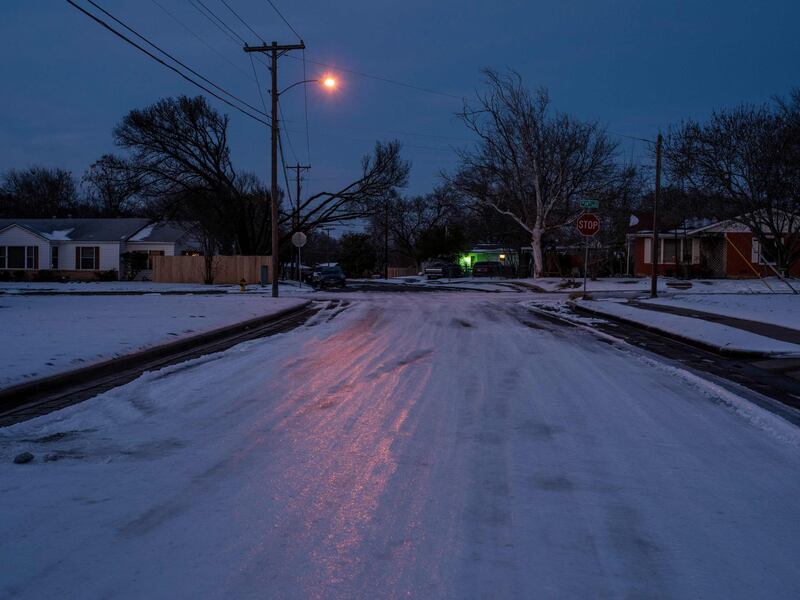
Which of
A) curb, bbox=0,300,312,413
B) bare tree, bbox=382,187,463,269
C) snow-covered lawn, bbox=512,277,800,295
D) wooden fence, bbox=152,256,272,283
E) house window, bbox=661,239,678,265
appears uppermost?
bare tree, bbox=382,187,463,269

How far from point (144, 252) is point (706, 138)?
128 ft

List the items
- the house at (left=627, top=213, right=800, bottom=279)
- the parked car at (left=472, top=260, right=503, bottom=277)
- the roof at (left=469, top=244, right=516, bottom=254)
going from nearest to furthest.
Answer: the house at (left=627, top=213, right=800, bottom=279) < the parked car at (left=472, top=260, right=503, bottom=277) < the roof at (left=469, top=244, right=516, bottom=254)

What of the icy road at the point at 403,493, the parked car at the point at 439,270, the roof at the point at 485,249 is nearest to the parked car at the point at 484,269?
the parked car at the point at 439,270

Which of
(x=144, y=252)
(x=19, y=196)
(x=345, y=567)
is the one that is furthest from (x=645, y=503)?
(x=19, y=196)

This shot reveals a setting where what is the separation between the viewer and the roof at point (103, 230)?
5019cm

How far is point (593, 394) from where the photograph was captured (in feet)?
26.8

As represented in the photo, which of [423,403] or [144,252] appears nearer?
[423,403]

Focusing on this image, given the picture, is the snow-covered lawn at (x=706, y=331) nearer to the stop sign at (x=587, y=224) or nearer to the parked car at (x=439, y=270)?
the stop sign at (x=587, y=224)

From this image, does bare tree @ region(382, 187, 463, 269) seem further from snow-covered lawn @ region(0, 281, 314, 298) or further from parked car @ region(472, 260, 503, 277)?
snow-covered lawn @ region(0, 281, 314, 298)

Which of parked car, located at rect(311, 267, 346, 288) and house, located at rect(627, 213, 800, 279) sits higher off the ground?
house, located at rect(627, 213, 800, 279)

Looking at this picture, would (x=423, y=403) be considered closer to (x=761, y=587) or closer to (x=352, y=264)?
(x=761, y=587)

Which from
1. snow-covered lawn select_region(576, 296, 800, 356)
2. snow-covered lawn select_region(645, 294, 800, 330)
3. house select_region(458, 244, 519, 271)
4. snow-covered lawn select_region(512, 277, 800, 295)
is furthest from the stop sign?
house select_region(458, 244, 519, 271)

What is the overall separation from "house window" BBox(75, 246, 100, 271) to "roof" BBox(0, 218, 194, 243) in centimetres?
69

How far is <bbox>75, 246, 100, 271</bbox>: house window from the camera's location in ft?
165
